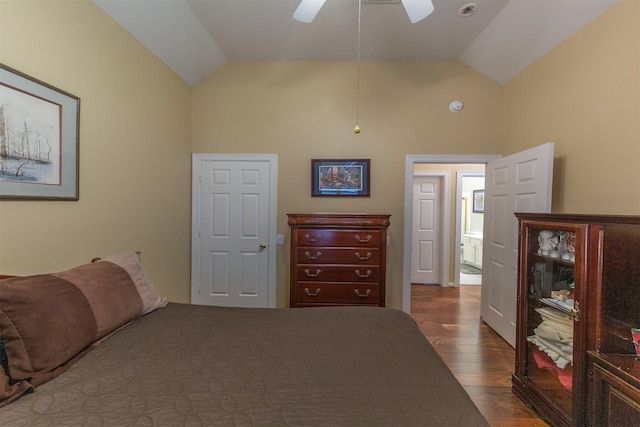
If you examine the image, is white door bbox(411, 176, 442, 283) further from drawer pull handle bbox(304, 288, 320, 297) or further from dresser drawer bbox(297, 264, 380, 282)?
drawer pull handle bbox(304, 288, 320, 297)

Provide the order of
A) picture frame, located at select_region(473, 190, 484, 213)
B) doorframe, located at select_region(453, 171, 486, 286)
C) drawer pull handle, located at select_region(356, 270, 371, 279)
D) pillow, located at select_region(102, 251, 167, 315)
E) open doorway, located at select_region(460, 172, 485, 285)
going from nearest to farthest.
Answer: pillow, located at select_region(102, 251, 167, 315), drawer pull handle, located at select_region(356, 270, 371, 279), doorframe, located at select_region(453, 171, 486, 286), open doorway, located at select_region(460, 172, 485, 285), picture frame, located at select_region(473, 190, 484, 213)

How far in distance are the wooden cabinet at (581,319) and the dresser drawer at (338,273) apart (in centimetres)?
117

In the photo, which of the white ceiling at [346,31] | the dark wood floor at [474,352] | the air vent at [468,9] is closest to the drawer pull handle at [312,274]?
the dark wood floor at [474,352]

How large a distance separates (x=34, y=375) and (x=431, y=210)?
4.86m

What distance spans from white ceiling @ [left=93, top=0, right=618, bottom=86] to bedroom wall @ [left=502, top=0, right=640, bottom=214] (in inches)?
7.0

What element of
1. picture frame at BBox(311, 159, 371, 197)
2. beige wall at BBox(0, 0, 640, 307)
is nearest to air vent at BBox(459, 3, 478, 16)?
beige wall at BBox(0, 0, 640, 307)

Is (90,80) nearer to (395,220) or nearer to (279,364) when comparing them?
(279,364)

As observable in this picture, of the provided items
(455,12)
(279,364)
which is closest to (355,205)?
(455,12)

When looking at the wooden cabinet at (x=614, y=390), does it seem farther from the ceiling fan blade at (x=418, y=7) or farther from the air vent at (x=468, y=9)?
the air vent at (x=468, y=9)

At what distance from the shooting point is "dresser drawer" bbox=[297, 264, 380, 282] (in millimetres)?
2445

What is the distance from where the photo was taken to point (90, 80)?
70.0 inches

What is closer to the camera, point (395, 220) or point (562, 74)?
point (562, 74)

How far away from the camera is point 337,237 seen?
2479mm

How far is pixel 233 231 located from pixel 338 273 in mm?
1455
